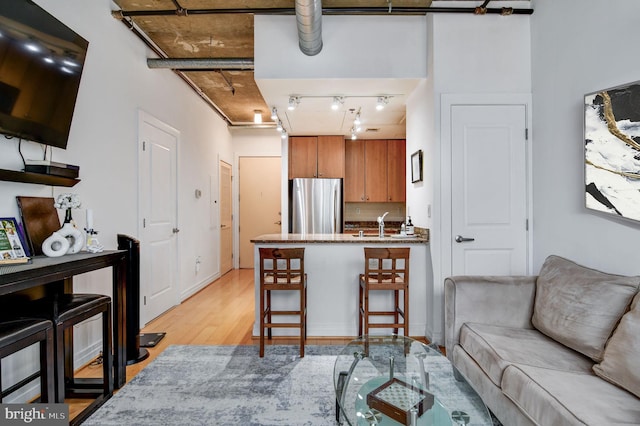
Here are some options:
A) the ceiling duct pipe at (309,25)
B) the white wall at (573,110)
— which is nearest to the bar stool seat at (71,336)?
the ceiling duct pipe at (309,25)

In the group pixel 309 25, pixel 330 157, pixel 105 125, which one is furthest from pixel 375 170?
pixel 105 125

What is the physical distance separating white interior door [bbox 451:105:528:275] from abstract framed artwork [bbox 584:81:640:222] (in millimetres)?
718

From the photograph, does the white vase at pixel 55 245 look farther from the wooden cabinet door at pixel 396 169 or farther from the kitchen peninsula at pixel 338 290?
the wooden cabinet door at pixel 396 169

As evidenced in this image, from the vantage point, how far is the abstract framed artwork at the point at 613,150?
6.14 ft

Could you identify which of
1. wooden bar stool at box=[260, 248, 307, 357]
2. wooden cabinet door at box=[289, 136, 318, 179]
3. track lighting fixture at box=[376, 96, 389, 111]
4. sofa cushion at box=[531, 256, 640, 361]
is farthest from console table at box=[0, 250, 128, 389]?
wooden cabinet door at box=[289, 136, 318, 179]

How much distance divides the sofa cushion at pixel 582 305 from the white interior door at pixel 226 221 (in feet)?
16.9

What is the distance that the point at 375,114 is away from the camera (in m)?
4.29

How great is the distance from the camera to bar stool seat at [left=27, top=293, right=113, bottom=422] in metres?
1.71

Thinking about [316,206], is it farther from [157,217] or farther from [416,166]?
[157,217]

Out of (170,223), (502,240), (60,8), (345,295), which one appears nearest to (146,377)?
(345,295)

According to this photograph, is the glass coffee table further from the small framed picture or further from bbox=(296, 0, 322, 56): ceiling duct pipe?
bbox=(296, 0, 322, 56): ceiling duct pipe

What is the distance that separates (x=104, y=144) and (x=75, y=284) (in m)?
1.18

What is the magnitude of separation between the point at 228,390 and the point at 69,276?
1.22 meters

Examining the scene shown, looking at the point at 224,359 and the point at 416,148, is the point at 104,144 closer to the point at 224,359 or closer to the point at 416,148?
the point at 224,359
